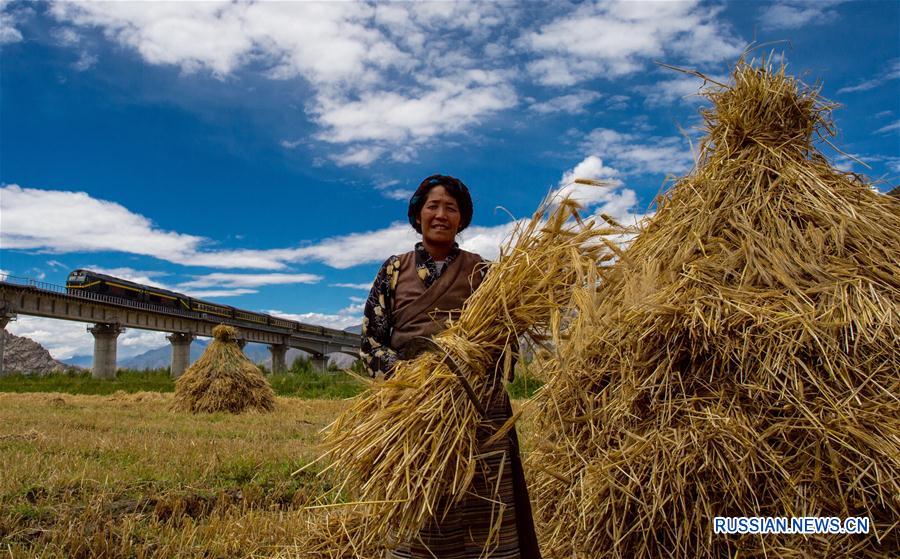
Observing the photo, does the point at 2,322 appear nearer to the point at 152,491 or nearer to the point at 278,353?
the point at 278,353

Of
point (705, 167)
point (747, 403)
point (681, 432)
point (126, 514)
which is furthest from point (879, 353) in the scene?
point (126, 514)

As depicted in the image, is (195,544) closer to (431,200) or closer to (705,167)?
(431,200)

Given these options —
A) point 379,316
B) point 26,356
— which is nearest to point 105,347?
point 26,356

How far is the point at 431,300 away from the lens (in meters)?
3.09

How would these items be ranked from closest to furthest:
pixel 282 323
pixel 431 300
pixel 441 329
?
pixel 441 329 < pixel 431 300 < pixel 282 323

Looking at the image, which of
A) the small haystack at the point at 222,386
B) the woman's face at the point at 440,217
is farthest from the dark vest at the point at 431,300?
the small haystack at the point at 222,386

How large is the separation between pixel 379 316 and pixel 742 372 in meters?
1.81

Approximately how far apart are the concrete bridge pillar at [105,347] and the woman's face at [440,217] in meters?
37.2

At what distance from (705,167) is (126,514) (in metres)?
4.18

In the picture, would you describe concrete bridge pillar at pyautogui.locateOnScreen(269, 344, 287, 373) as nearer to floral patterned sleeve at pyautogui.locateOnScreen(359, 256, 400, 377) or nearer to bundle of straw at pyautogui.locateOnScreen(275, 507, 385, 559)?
bundle of straw at pyautogui.locateOnScreen(275, 507, 385, 559)

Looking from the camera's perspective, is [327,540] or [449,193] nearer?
[449,193]

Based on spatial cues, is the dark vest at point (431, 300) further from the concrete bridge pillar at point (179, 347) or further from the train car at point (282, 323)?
the train car at point (282, 323)

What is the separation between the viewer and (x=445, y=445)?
8.05 ft

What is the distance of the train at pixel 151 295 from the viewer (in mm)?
35906
